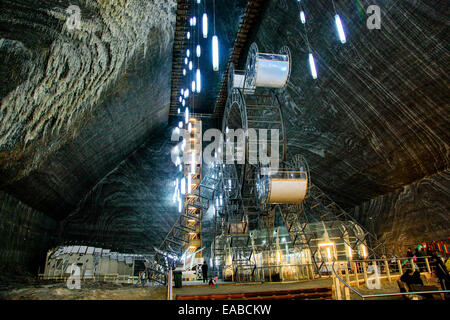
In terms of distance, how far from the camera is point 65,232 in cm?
1912

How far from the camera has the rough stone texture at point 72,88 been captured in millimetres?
6051

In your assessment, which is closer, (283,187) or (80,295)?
(80,295)

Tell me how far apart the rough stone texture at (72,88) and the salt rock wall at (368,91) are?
22.0 feet

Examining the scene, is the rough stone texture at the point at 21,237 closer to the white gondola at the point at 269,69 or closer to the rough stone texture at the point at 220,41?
the white gondola at the point at 269,69

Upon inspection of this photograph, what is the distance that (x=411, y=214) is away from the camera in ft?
47.8

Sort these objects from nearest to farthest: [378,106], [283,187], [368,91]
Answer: [283,187], [368,91], [378,106]

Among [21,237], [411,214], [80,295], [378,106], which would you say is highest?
[378,106]

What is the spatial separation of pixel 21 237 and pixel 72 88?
9.16 metres

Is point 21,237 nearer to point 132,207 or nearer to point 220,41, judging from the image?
point 132,207

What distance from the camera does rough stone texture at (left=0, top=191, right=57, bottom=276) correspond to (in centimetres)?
1188

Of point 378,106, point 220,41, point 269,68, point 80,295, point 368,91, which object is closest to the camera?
point 80,295

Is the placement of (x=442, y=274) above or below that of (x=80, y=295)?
above

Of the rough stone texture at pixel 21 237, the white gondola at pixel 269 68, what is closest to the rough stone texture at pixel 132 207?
the rough stone texture at pixel 21 237

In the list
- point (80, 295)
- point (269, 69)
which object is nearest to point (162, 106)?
point (269, 69)
